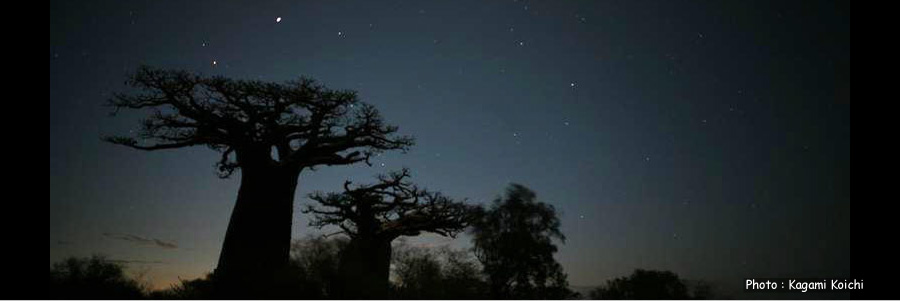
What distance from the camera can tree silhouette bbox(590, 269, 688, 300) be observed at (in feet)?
74.2

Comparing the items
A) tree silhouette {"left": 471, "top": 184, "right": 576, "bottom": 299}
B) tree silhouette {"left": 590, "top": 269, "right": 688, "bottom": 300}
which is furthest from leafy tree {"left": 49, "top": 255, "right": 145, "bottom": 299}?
tree silhouette {"left": 590, "top": 269, "right": 688, "bottom": 300}

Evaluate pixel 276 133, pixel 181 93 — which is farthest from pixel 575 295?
pixel 181 93

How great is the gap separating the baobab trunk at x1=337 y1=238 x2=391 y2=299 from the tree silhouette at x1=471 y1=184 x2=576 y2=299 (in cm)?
460

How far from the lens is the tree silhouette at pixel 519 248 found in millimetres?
19391

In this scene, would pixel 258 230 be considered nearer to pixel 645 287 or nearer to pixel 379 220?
pixel 379 220

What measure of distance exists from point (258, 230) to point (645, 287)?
2034 cm

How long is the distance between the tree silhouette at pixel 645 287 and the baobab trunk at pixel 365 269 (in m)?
11.9

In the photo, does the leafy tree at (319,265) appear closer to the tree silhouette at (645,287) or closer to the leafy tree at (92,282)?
the leafy tree at (92,282)

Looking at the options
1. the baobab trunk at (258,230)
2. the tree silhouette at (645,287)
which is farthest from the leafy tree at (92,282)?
the tree silhouette at (645,287)

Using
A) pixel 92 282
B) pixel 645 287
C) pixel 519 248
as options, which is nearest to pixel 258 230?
pixel 92 282

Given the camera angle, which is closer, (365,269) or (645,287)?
(365,269)

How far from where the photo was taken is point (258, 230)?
34.5 feet

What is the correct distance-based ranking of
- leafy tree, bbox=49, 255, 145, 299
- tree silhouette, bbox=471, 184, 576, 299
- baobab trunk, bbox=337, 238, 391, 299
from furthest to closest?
tree silhouette, bbox=471, 184, 576, 299 → baobab trunk, bbox=337, 238, 391, 299 → leafy tree, bbox=49, 255, 145, 299

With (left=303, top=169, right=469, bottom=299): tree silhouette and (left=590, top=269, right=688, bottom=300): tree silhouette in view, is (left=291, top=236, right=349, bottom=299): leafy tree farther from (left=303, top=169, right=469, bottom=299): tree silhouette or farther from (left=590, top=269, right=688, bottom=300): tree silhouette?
(left=590, top=269, right=688, bottom=300): tree silhouette
